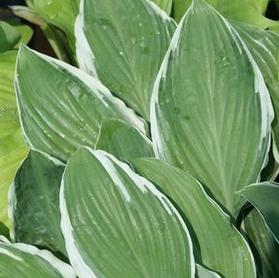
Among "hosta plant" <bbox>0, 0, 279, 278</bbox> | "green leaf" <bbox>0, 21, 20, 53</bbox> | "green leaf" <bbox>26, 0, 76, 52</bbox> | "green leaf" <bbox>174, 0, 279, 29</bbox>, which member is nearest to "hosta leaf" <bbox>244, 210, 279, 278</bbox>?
"hosta plant" <bbox>0, 0, 279, 278</bbox>

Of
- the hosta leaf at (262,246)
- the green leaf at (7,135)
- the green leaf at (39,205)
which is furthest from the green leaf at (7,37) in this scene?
the hosta leaf at (262,246)

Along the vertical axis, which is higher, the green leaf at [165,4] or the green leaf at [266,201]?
the green leaf at [165,4]

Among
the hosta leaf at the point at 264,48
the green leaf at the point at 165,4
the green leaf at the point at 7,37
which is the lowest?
the green leaf at the point at 7,37

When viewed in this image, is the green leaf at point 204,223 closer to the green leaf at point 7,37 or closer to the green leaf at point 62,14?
the green leaf at point 62,14

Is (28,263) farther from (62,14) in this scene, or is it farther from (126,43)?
(62,14)

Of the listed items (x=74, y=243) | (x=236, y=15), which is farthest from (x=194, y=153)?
(x=236, y=15)

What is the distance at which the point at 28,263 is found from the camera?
65cm

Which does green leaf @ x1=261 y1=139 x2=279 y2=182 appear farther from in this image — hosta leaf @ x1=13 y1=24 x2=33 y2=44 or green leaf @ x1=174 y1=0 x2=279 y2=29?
hosta leaf @ x1=13 y1=24 x2=33 y2=44

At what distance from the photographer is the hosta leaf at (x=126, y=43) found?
80 cm

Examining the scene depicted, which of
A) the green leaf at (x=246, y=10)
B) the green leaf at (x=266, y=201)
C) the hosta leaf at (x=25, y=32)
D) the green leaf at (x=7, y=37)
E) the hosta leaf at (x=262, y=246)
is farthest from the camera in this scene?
the hosta leaf at (x=25, y=32)

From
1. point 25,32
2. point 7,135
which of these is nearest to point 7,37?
point 25,32

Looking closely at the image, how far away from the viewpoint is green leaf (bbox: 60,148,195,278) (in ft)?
2.03

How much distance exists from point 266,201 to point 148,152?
166 millimetres

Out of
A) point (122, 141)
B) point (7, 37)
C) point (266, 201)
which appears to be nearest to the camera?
point (266, 201)
